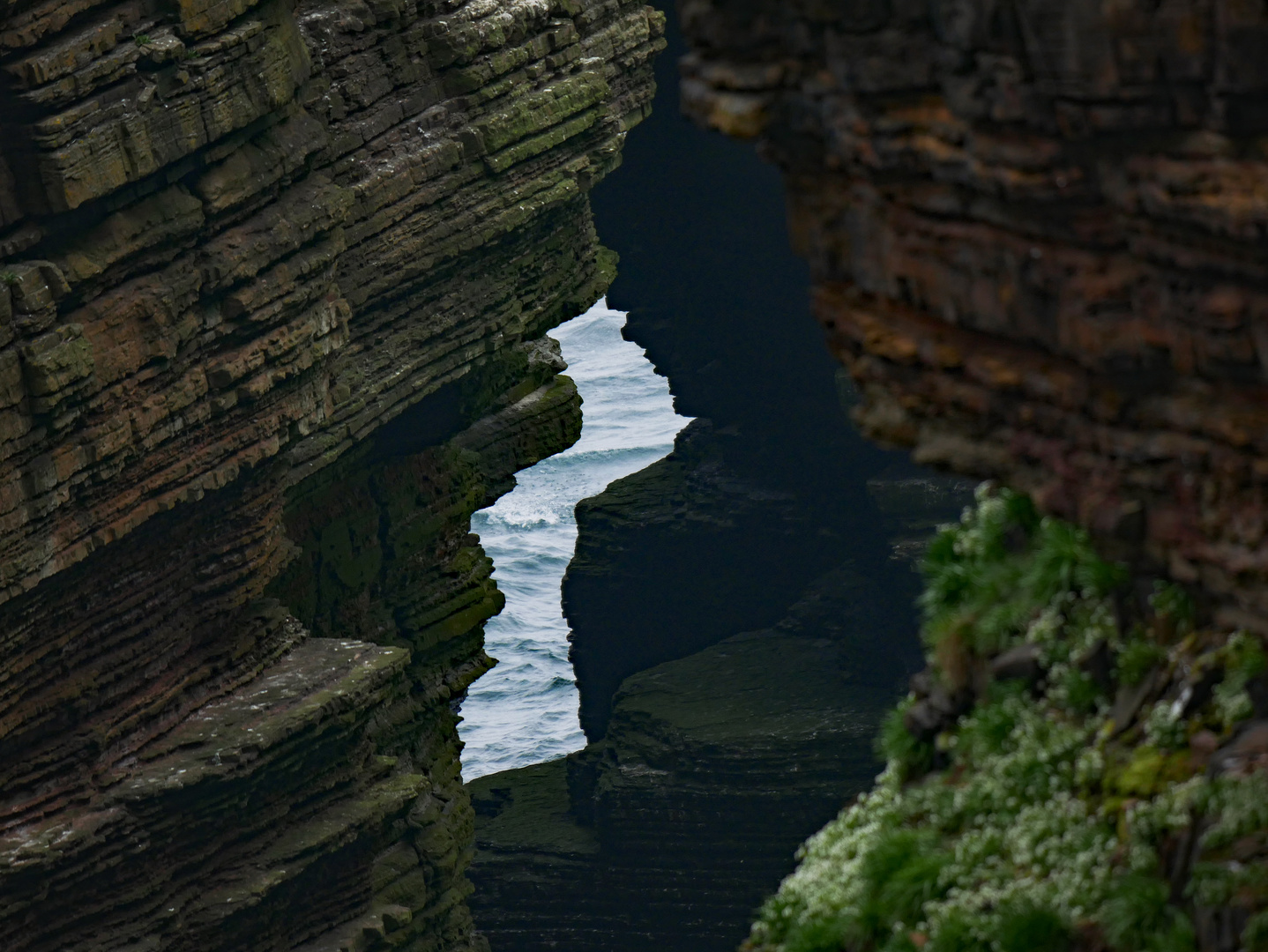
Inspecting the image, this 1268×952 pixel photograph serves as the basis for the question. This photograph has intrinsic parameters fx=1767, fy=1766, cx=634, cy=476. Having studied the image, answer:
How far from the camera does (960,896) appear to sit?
8312mm

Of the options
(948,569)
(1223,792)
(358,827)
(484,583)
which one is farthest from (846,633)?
(1223,792)

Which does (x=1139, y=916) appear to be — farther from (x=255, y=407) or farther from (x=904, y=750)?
(x=255, y=407)

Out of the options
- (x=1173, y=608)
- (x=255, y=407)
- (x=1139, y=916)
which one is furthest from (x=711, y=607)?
(x=1139, y=916)

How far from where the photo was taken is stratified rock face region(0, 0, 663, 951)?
17062mm

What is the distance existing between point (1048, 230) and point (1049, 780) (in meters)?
2.91

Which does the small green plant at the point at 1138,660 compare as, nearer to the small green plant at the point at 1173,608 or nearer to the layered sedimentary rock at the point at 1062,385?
the layered sedimentary rock at the point at 1062,385

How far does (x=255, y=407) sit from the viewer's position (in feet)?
64.7

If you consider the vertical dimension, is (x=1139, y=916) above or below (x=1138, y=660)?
below

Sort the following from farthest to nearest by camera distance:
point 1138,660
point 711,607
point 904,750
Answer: point 711,607 < point 904,750 < point 1138,660

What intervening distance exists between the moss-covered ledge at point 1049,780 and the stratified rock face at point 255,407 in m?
9.86

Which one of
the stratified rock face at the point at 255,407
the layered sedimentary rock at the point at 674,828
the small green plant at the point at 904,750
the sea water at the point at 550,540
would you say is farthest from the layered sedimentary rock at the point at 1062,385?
the sea water at the point at 550,540

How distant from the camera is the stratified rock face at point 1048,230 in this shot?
19.6 feet

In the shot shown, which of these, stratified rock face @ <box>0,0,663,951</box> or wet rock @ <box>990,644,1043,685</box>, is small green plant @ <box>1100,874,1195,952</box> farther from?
stratified rock face @ <box>0,0,663,951</box>

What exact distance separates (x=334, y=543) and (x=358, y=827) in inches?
210
